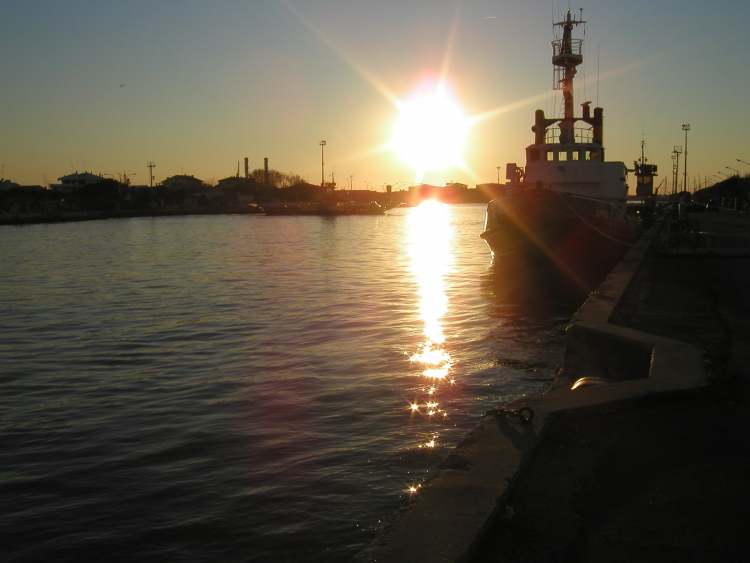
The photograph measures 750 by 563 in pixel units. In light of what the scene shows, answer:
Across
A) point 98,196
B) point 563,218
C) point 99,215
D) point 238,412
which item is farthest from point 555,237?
point 98,196

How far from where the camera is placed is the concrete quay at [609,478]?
3.75 metres

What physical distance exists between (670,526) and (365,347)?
9.49 meters

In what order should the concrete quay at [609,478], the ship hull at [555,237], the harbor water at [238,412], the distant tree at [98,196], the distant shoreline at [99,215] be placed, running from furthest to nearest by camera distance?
Result: the distant tree at [98,196], the distant shoreline at [99,215], the ship hull at [555,237], the harbor water at [238,412], the concrete quay at [609,478]

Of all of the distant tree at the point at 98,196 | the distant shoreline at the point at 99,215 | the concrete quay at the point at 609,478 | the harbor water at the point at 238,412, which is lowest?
the harbor water at the point at 238,412

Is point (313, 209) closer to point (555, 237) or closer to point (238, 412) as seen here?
point (555, 237)

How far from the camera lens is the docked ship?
26.0 m

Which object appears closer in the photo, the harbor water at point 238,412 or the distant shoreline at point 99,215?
the harbor water at point 238,412

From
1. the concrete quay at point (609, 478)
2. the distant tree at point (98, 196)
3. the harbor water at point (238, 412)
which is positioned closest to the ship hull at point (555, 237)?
the harbor water at point (238, 412)

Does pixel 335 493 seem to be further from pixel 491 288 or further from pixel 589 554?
pixel 491 288

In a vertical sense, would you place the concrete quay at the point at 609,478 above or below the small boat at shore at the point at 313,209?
below

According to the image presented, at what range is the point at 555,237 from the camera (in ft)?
87.1

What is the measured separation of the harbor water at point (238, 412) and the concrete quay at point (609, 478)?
136 cm

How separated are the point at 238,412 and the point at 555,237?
19.7 meters

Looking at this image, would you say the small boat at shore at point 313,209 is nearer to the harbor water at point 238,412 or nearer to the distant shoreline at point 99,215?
the distant shoreline at point 99,215
